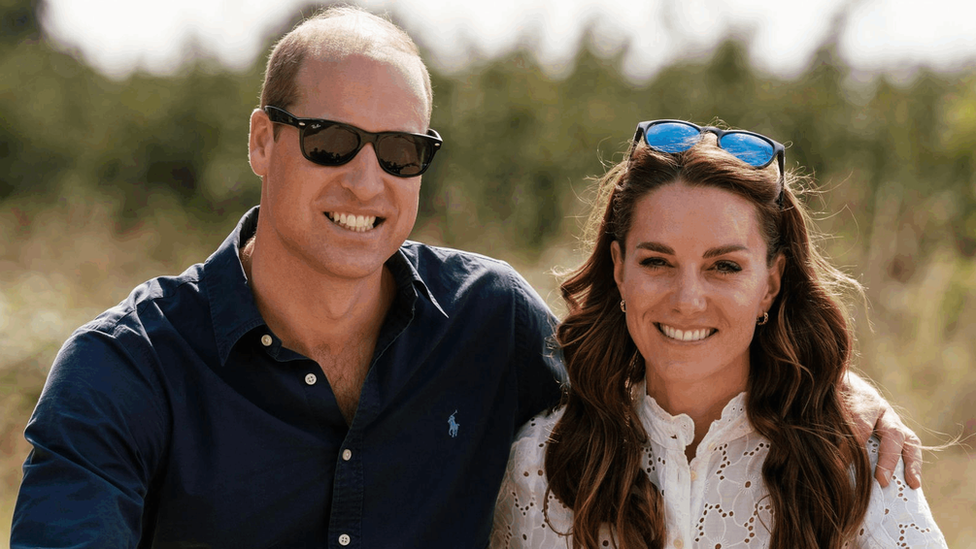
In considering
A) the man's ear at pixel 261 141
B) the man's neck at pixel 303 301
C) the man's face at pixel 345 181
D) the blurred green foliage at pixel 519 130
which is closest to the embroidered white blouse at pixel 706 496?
the man's neck at pixel 303 301

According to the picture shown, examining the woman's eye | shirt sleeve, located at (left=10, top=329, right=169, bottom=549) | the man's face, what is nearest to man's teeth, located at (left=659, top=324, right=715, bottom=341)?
the woman's eye

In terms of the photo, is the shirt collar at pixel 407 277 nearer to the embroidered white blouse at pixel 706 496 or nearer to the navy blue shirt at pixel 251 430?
the navy blue shirt at pixel 251 430

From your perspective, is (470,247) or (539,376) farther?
(470,247)

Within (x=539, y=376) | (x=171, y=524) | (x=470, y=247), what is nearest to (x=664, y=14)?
(x=470, y=247)

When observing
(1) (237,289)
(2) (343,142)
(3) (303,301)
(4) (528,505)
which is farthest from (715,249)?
(1) (237,289)

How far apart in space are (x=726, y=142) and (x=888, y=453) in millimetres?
1038

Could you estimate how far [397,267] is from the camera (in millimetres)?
3051

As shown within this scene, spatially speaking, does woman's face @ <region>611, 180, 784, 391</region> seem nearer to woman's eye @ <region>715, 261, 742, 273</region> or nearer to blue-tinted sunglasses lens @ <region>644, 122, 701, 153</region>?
woman's eye @ <region>715, 261, 742, 273</region>

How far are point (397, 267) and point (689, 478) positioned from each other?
1.17 metres

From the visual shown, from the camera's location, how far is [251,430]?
2.59 meters

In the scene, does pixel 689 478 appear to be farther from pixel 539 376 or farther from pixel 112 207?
pixel 112 207

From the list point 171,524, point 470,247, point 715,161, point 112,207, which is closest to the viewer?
point 171,524

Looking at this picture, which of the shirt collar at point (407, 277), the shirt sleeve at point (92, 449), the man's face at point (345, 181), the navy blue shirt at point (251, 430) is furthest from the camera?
the shirt collar at point (407, 277)

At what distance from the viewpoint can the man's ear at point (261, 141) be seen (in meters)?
2.83
